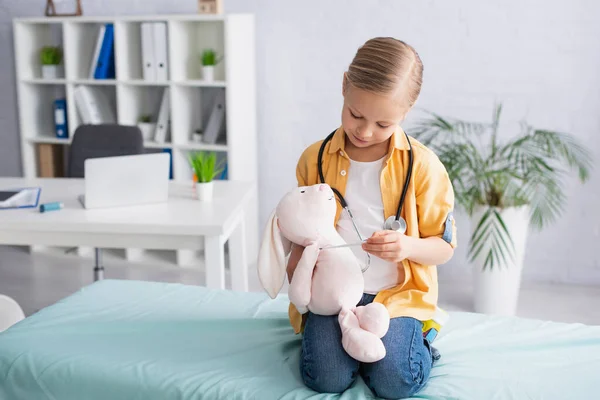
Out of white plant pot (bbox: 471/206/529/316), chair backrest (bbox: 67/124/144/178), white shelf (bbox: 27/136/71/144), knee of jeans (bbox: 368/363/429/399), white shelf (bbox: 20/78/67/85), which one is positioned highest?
white shelf (bbox: 20/78/67/85)

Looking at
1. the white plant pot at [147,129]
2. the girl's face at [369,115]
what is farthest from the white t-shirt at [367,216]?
the white plant pot at [147,129]

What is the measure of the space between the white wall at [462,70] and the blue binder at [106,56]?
296 mm

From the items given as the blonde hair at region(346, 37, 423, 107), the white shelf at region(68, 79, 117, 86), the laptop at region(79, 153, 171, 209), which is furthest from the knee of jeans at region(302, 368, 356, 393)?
the white shelf at region(68, 79, 117, 86)

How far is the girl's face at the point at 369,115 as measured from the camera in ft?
4.99

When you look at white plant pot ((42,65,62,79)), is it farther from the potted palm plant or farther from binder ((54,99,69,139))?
the potted palm plant

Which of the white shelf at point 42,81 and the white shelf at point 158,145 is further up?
the white shelf at point 42,81

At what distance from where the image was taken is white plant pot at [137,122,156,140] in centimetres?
391

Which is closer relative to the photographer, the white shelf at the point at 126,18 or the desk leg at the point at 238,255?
the desk leg at the point at 238,255

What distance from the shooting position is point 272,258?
1653 millimetres

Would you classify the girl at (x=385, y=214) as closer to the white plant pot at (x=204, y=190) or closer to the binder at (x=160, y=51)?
the white plant pot at (x=204, y=190)

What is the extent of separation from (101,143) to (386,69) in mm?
1830

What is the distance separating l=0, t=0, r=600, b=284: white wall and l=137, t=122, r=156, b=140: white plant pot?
593 mm

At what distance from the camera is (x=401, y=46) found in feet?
5.10

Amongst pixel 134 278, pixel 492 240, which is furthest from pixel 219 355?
pixel 134 278
